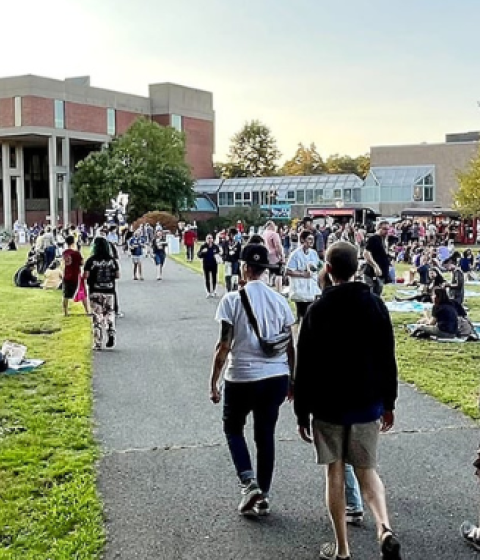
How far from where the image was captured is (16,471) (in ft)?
20.3

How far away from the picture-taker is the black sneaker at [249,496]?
5109 millimetres

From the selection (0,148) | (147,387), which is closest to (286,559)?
(147,387)

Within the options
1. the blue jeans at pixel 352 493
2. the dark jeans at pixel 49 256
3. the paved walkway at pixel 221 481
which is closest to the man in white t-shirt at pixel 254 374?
the paved walkway at pixel 221 481

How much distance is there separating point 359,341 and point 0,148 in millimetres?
81305

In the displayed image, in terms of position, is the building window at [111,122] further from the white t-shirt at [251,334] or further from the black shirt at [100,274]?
the white t-shirt at [251,334]

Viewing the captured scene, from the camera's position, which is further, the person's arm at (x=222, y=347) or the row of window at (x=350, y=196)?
the row of window at (x=350, y=196)

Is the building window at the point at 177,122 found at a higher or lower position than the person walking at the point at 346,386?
higher

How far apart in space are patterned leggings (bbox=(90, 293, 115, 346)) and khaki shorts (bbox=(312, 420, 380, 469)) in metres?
8.04

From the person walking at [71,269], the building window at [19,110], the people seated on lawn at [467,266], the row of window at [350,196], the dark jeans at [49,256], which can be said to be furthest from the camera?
the building window at [19,110]

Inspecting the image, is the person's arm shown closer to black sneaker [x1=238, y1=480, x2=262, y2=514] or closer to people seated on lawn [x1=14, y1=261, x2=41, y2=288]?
black sneaker [x1=238, y1=480, x2=262, y2=514]

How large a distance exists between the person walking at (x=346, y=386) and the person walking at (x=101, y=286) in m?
7.95

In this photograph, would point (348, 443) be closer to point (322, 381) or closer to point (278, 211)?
point (322, 381)

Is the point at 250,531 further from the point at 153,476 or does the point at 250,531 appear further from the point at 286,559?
the point at 153,476

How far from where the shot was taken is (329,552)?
4469 mm
